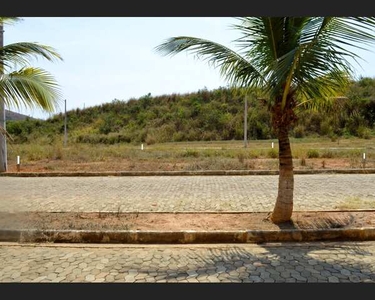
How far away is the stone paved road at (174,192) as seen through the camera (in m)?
7.20

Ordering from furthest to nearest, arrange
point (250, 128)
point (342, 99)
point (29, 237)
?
point (250, 128)
point (342, 99)
point (29, 237)

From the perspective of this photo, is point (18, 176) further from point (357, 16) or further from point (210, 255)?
point (357, 16)

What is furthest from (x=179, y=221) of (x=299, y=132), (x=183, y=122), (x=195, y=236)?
(x=183, y=122)

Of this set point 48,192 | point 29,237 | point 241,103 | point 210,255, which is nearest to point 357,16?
point 210,255

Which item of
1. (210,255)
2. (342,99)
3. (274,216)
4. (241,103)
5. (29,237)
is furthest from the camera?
(241,103)

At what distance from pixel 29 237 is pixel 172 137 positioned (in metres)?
34.9

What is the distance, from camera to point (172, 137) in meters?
40.0

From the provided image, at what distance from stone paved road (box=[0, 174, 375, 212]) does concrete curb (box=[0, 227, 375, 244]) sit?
169cm

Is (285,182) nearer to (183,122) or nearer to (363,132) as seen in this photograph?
(363,132)

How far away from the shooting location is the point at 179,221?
585 cm

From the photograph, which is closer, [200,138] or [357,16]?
[357,16]

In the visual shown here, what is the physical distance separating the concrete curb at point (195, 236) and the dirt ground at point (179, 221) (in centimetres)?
25

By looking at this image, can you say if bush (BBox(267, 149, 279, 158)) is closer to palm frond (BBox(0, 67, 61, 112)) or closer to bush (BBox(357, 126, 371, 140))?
palm frond (BBox(0, 67, 61, 112))

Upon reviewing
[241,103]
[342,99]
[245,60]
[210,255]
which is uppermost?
[241,103]
